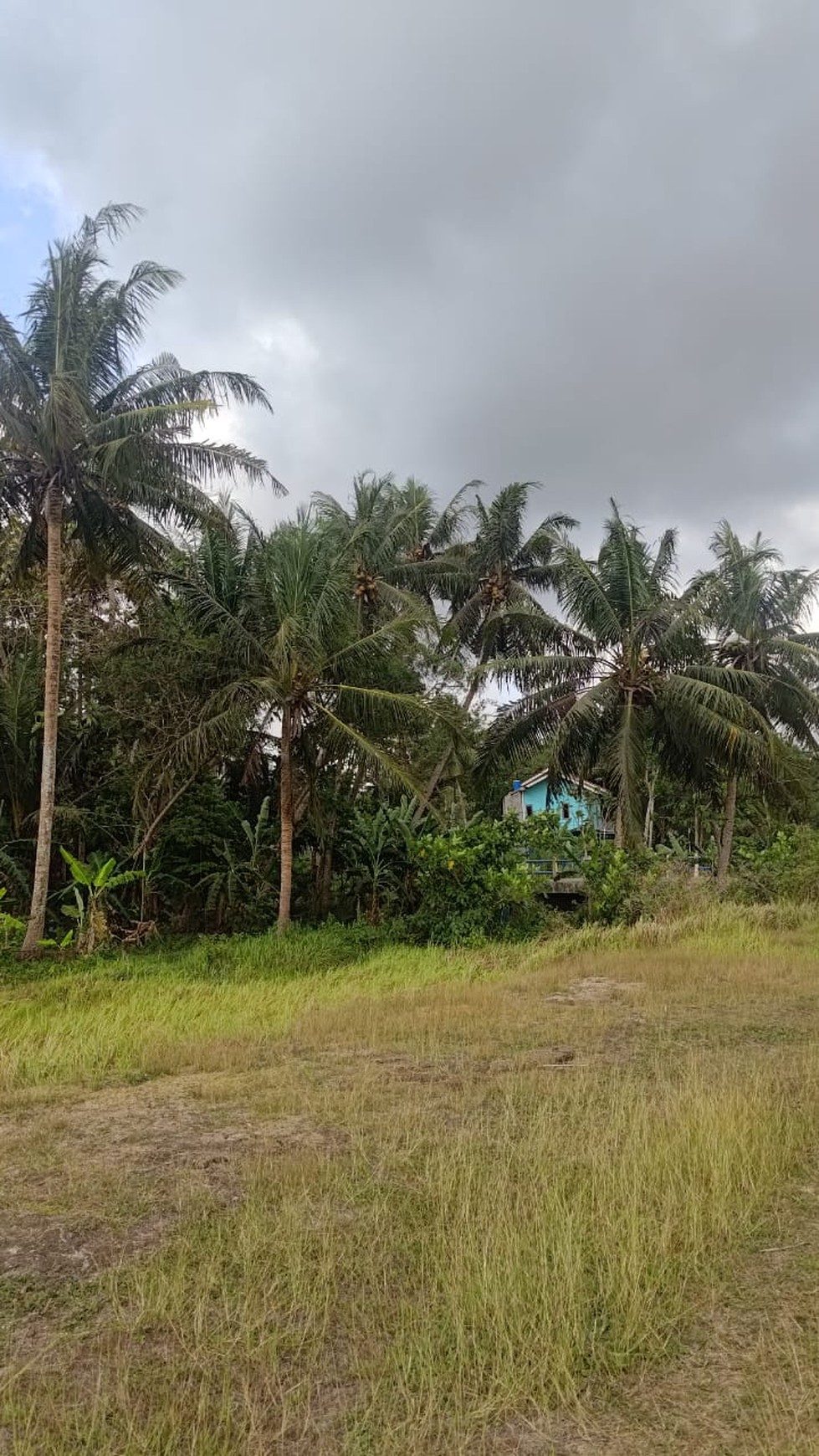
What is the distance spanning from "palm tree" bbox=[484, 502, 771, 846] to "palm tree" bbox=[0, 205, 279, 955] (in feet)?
24.7

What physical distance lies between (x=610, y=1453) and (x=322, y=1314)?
3.39ft

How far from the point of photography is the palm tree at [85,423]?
38.8 feet

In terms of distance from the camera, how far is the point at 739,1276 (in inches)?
123

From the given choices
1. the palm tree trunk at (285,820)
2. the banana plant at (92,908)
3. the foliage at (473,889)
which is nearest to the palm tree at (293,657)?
the palm tree trunk at (285,820)

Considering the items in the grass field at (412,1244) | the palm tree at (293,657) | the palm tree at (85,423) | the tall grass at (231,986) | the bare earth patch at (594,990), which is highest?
the palm tree at (85,423)

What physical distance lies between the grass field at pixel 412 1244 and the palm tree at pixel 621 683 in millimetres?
9856

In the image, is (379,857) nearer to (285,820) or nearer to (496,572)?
(285,820)

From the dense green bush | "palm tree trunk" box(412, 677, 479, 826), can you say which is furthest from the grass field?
the dense green bush

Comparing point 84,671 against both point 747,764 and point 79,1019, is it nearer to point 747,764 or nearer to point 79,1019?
point 79,1019

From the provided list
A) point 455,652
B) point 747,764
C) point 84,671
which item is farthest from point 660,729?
point 84,671

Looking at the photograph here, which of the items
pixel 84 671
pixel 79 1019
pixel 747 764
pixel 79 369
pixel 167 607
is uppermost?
pixel 79 369

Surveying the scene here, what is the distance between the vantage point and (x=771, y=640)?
1952 cm

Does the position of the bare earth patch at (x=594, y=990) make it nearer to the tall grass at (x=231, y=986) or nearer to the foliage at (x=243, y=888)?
the tall grass at (x=231, y=986)

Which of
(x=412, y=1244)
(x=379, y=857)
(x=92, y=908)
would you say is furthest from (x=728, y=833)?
(x=412, y=1244)
